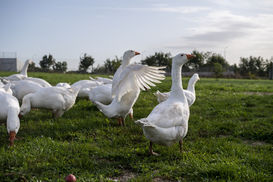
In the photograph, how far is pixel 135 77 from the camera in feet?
18.9

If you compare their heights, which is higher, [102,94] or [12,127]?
[102,94]

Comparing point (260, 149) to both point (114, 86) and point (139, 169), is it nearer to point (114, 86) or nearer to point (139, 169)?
point (139, 169)

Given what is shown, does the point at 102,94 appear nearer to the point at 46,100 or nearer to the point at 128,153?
the point at 46,100

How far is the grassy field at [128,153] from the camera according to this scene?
3535mm

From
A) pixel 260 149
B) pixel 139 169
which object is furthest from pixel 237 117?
pixel 139 169

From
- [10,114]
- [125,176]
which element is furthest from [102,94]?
[125,176]

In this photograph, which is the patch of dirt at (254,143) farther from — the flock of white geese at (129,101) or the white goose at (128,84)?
the white goose at (128,84)

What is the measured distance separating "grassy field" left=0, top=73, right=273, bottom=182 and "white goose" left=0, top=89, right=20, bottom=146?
0.28 metres

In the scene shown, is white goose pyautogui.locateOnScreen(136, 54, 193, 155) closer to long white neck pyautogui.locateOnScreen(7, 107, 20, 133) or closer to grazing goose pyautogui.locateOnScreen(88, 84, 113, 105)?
long white neck pyautogui.locateOnScreen(7, 107, 20, 133)

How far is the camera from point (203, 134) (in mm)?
5570

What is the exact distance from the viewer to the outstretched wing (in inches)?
221

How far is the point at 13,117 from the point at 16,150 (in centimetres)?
73

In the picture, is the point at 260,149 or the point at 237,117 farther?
the point at 237,117

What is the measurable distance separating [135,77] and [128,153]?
1982mm
